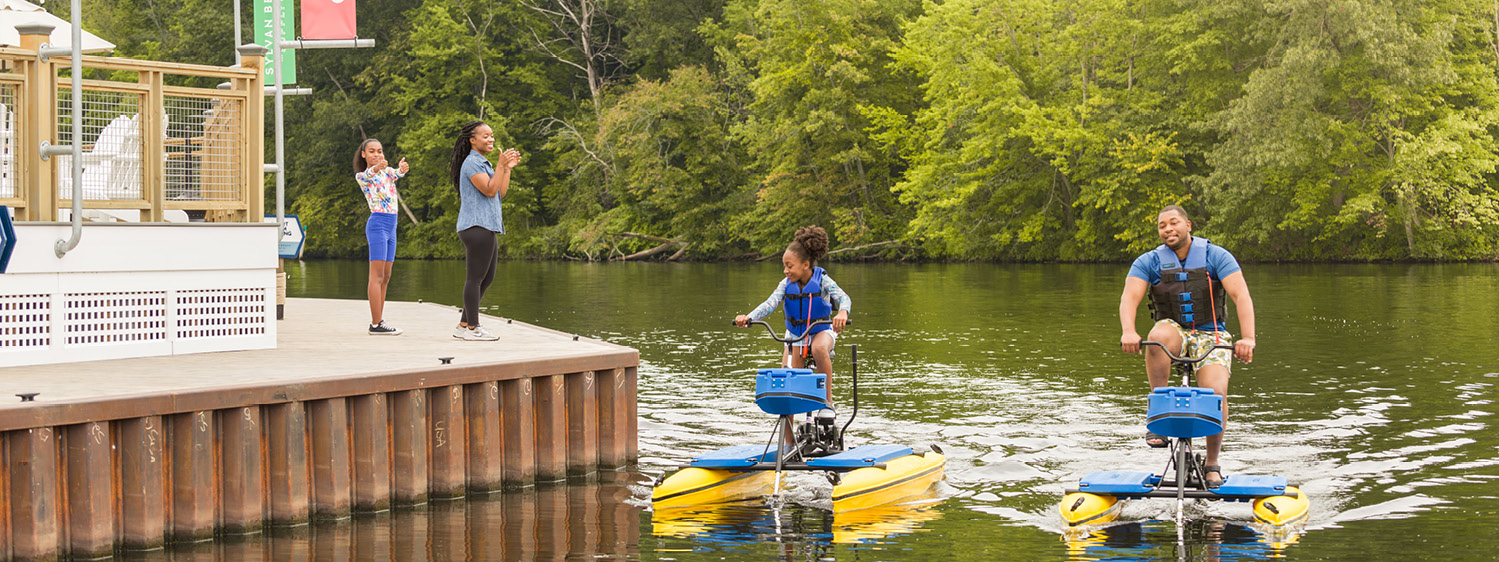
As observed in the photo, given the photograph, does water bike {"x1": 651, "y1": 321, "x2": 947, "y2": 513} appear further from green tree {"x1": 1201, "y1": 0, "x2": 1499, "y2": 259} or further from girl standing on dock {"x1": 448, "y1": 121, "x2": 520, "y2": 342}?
green tree {"x1": 1201, "y1": 0, "x2": 1499, "y2": 259}

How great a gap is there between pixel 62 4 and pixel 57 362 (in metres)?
76.6

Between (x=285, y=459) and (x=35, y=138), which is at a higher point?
(x=35, y=138)

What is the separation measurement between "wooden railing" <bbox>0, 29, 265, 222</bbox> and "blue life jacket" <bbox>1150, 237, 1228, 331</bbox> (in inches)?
277

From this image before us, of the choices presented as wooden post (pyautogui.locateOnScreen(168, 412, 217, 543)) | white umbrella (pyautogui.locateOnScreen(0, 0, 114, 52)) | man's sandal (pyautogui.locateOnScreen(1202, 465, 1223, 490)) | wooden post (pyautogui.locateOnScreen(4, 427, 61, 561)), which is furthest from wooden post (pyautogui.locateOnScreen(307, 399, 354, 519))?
white umbrella (pyautogui.locateOnScreen(0, 0, 114, 52))

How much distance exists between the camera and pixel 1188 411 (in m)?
9.33

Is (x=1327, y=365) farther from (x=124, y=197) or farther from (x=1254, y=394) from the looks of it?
(x=124, y=197)

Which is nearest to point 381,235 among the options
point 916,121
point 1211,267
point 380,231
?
point 380,231

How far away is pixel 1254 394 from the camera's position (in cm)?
1714

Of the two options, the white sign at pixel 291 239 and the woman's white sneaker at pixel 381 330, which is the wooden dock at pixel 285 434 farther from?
the white sign at pixel 291 239

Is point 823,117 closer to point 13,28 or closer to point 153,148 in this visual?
point 13,28

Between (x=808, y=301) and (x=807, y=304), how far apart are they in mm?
38

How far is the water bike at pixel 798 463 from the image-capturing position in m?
10.5

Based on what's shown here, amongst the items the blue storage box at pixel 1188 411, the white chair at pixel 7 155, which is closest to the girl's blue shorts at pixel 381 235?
the white chair at pixel 7 155

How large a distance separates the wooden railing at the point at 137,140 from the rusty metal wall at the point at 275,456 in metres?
2.88
